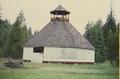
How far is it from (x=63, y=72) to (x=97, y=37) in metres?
0.37

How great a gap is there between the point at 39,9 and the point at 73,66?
0.52 metres

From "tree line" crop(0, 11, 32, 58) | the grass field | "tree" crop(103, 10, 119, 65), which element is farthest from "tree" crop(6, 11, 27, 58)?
"tree" crop(103, 10, 119, 65)

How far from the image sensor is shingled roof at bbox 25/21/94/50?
2.46 metres

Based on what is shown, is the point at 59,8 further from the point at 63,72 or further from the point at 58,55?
the point at 63,72

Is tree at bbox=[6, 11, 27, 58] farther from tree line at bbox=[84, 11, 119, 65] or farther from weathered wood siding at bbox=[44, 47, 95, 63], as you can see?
tree line at bbox=[84, 11, 119, 65]

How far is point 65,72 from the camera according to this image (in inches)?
95.3

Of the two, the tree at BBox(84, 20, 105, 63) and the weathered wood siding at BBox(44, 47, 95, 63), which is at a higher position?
the tree at BBox(84, 20, 105, 63)

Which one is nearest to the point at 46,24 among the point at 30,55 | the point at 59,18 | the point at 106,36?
the point at 59,18

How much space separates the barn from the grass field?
0.05m

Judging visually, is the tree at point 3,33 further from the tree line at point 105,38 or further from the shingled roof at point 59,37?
the tree line at point 105,38

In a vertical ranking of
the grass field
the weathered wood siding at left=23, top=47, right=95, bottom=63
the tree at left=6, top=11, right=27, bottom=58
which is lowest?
the grass field

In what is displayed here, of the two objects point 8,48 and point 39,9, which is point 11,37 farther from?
point 39,9

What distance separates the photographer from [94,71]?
2.43 meters

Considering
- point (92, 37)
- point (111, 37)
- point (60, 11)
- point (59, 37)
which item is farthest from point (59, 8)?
point (111, 37)
